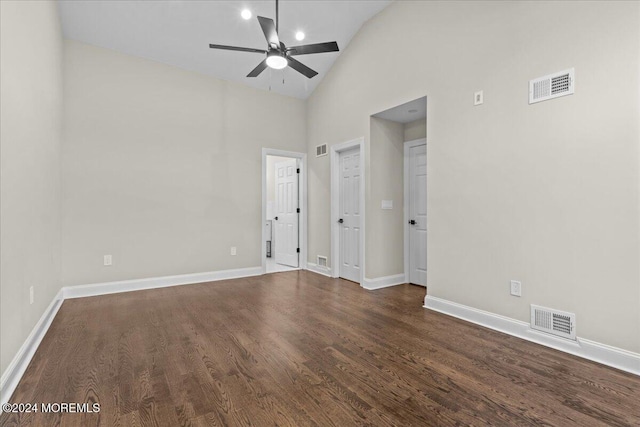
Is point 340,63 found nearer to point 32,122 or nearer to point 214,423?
point 32,122

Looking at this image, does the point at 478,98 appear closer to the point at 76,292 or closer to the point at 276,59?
the point at 276,59

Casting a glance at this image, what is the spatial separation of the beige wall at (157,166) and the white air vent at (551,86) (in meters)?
3.91

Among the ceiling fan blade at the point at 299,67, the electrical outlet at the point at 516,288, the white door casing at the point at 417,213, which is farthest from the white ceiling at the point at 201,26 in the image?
the electrical outlet at the point at 516,288

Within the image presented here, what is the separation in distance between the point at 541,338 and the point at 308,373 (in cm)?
202

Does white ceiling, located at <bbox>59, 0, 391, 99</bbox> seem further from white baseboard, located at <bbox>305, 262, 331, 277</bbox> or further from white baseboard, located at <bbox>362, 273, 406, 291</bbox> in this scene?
white baseboard, located at <bbox>362, 273, 406, 291</bbox>

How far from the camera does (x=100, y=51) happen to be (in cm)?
418

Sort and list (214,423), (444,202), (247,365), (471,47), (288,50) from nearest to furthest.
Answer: (214,423) < (247,365) < (288,50) < (471,47) < (444,202)

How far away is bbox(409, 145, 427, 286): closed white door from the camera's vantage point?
4637 mm

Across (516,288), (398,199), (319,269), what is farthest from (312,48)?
(319,269)

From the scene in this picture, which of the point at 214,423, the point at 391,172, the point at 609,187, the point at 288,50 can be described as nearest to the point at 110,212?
the point at 288,50

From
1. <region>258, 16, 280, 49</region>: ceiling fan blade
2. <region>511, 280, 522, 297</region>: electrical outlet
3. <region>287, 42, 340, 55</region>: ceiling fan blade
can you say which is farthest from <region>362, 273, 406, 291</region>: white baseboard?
<region>258, 16, 280, 49</region>: ceiling fan blade

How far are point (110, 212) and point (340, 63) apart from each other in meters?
4.03

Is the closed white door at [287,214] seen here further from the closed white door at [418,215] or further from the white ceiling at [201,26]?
the closed white door at [418,215]

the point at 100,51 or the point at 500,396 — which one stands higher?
the point at 100,51
